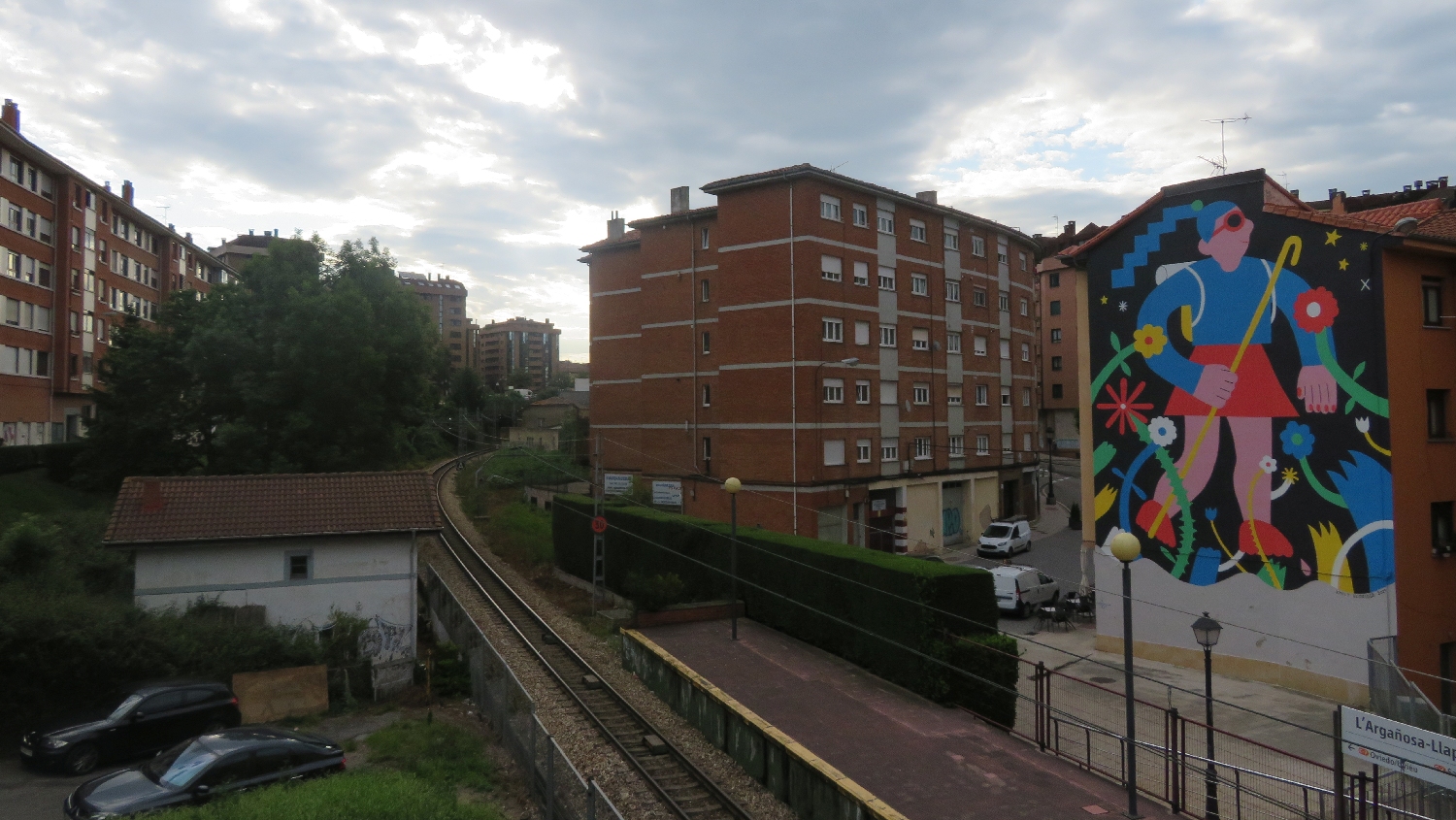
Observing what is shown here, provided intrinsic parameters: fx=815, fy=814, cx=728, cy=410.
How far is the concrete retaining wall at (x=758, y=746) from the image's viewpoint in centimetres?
1111

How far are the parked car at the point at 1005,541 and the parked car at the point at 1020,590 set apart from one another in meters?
9.03

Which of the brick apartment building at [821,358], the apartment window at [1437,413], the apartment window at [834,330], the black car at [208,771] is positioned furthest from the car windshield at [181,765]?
the apartment window at [834,330]

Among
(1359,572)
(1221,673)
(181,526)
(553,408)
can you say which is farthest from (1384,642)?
(553,408)

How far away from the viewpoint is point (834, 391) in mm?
35906

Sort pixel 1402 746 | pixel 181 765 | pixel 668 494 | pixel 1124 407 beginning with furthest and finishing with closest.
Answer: pixel 668 494 → pixel 1124 407 → pixel 181 765 → pixel 1402 746

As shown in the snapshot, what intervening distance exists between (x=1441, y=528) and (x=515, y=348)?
170949 millimetres

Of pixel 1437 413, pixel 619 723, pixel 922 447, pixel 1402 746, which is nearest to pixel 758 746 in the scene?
pixel 619 723

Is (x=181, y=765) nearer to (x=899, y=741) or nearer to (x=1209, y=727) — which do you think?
(x=899, y=741)

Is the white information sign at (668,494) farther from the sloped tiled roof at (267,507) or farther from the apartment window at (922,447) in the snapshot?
the sloped tiled roof at (267,507)

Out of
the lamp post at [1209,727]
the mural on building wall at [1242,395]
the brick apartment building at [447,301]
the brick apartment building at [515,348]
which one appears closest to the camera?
the lamp post at [1209,727]

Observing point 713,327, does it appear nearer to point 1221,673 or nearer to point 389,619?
point 389,619

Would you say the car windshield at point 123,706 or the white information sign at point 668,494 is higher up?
the white information sign at point 668,494

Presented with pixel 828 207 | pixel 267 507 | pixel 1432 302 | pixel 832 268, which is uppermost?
pixel 828 207

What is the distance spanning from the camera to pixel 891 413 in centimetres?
3875
